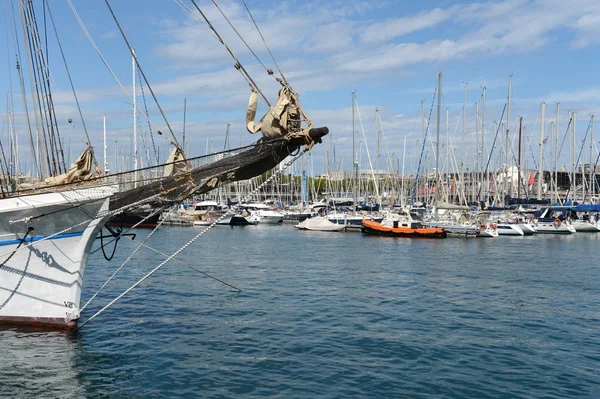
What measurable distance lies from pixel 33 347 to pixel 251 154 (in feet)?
23.4

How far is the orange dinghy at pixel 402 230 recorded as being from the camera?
57000 millimetres

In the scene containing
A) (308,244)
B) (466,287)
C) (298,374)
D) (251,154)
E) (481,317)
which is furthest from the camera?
(308,244)

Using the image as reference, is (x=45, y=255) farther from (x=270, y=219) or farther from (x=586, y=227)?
(x=270, y=219)

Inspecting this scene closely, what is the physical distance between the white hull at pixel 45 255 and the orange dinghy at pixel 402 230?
43779 mm

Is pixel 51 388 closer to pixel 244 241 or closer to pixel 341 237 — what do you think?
pixel 244 241

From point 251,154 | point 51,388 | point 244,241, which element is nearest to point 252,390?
point 51,388

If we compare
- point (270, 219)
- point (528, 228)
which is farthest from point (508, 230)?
point (270, 219)

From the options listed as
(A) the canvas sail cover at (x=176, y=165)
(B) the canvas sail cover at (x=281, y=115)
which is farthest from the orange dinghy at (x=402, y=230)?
(B) the canvas sail cover at (x=281, y=115)

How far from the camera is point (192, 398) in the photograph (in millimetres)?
12344

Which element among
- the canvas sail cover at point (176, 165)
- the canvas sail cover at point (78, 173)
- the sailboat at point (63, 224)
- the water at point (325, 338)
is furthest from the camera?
the canvas sail cover at point (78, 173)

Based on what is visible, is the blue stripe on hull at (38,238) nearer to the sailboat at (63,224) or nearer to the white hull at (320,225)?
the sailboat at (63,224)

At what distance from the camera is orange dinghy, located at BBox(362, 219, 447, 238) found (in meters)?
57.0

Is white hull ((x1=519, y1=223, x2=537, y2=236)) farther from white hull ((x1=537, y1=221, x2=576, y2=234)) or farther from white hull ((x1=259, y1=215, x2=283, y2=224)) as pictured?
white hull ((x1=259, y1=215, x2=283, y2=224))

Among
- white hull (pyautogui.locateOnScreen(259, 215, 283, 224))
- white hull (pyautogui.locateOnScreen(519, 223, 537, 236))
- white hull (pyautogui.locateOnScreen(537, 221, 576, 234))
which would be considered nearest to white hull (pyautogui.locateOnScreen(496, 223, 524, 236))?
white hull (pyautogui.locateOnScreen(519, 223, 537, 236))
